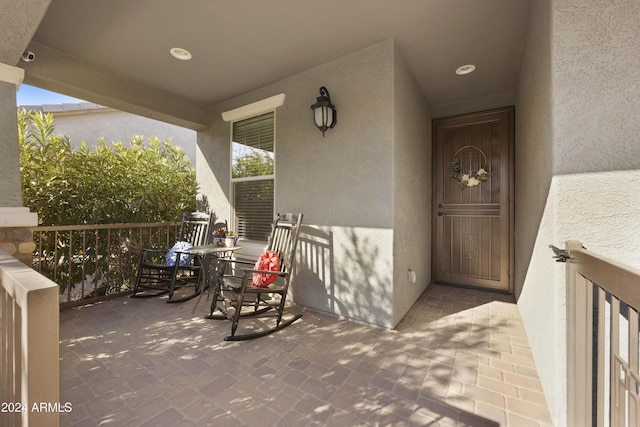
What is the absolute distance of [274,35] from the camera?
8.84 feet

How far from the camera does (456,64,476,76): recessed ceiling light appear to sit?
322 centimetres

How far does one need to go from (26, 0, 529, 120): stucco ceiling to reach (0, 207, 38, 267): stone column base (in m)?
1.80

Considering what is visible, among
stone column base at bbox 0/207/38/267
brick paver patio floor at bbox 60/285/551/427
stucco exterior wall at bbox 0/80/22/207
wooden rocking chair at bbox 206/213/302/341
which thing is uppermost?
stucco exterior wall at bbox 0/80/22/207

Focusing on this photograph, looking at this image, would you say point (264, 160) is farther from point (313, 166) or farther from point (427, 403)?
point (427, 403)

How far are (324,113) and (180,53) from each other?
177 centimetres

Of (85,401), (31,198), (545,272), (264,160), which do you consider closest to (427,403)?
(545,272)

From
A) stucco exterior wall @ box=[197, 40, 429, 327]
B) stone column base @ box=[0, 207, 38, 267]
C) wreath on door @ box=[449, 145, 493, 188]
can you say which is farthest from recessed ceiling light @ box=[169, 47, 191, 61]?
wreath on door @ box=[449, 145, 493, 188]

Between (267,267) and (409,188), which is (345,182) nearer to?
(409,188)

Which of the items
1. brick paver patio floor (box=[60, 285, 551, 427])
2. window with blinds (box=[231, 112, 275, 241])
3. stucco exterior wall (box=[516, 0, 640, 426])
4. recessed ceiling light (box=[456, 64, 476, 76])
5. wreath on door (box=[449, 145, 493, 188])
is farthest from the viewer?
wreath on door (box=[449, 145, 493, 188])

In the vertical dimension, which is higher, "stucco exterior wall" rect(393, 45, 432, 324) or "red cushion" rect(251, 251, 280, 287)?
"stucco exterior wall" rect(393, 45, 432, 324)

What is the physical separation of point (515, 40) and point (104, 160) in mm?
5312

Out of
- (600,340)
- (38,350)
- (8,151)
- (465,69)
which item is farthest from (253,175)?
(600,340)

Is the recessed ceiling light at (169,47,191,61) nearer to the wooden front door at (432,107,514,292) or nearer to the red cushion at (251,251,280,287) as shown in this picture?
the red cushion at (251,251,280,287)

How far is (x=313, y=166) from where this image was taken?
3.25 m
